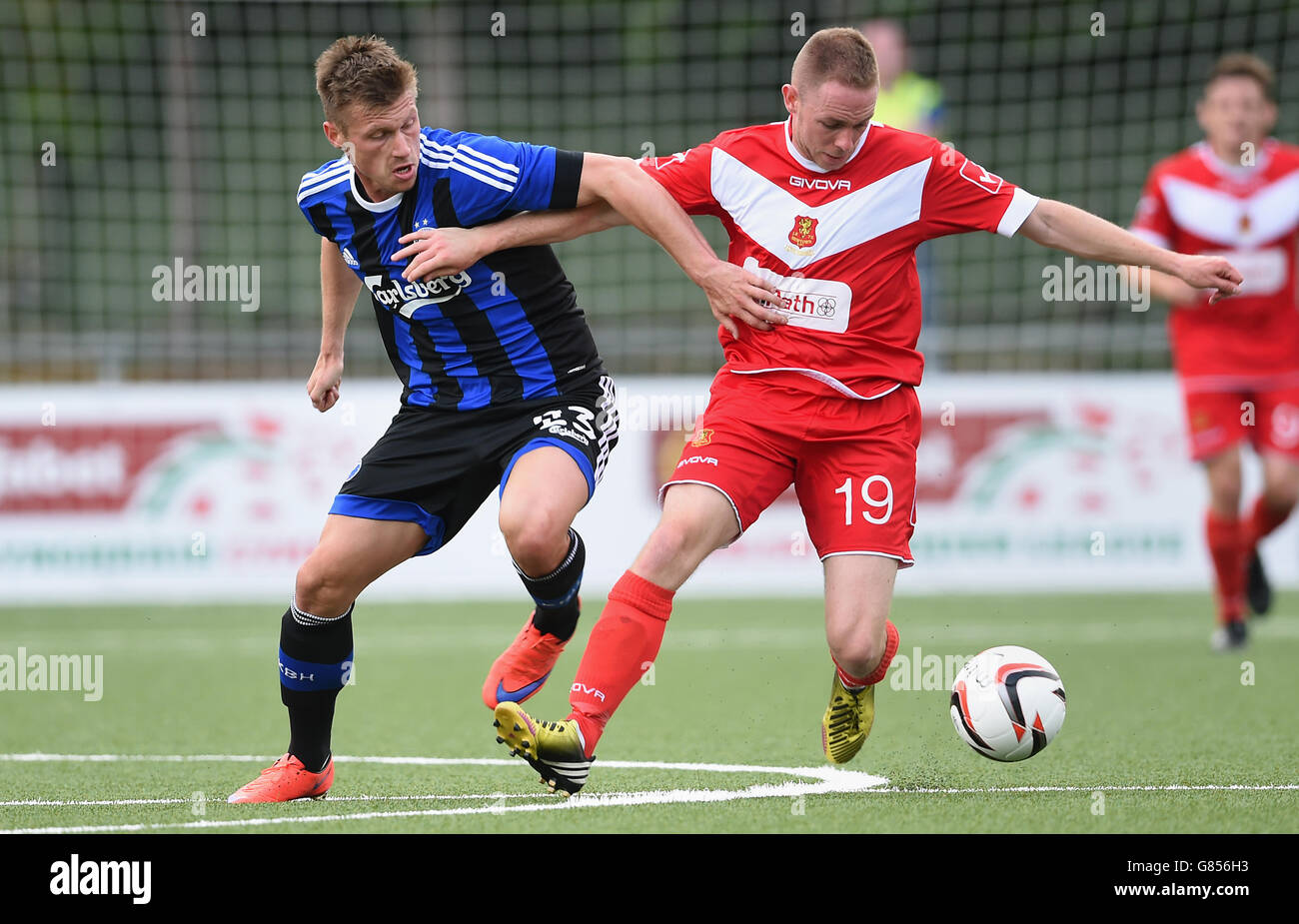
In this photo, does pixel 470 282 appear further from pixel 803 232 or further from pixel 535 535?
pixel 803 232

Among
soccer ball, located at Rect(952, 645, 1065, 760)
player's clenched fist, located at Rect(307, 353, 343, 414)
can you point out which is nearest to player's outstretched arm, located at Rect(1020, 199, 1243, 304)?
soccer ball, located at Rect(952, 645, 1065, 760)

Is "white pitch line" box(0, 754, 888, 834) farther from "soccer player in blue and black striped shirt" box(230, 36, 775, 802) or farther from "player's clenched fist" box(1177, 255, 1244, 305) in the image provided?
"player's clenched fist" box(1177, 255, 1244, 305)

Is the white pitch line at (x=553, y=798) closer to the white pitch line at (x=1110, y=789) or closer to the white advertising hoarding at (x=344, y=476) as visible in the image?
the white pitch line at (x=1110, y=789)

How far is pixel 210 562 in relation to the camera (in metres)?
11.0

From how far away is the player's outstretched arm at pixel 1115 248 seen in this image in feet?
15.2

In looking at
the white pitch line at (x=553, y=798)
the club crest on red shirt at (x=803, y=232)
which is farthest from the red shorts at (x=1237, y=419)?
the club crest on red shirt at (x=803, y=232)

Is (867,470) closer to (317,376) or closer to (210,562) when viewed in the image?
(317,376)

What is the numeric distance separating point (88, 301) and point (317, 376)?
51.1 feet

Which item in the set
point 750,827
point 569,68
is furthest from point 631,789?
point 569,68

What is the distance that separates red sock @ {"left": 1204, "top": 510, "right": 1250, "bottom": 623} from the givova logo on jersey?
497cm

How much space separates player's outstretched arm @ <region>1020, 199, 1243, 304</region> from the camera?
4.62m

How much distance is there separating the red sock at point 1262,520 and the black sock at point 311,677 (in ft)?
18.1

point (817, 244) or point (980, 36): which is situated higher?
point (980, 36)

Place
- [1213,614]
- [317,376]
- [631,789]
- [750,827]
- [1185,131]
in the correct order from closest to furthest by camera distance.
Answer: [750,827] < [631,789] < [317,376] < [1213,614] < [1185,131]
